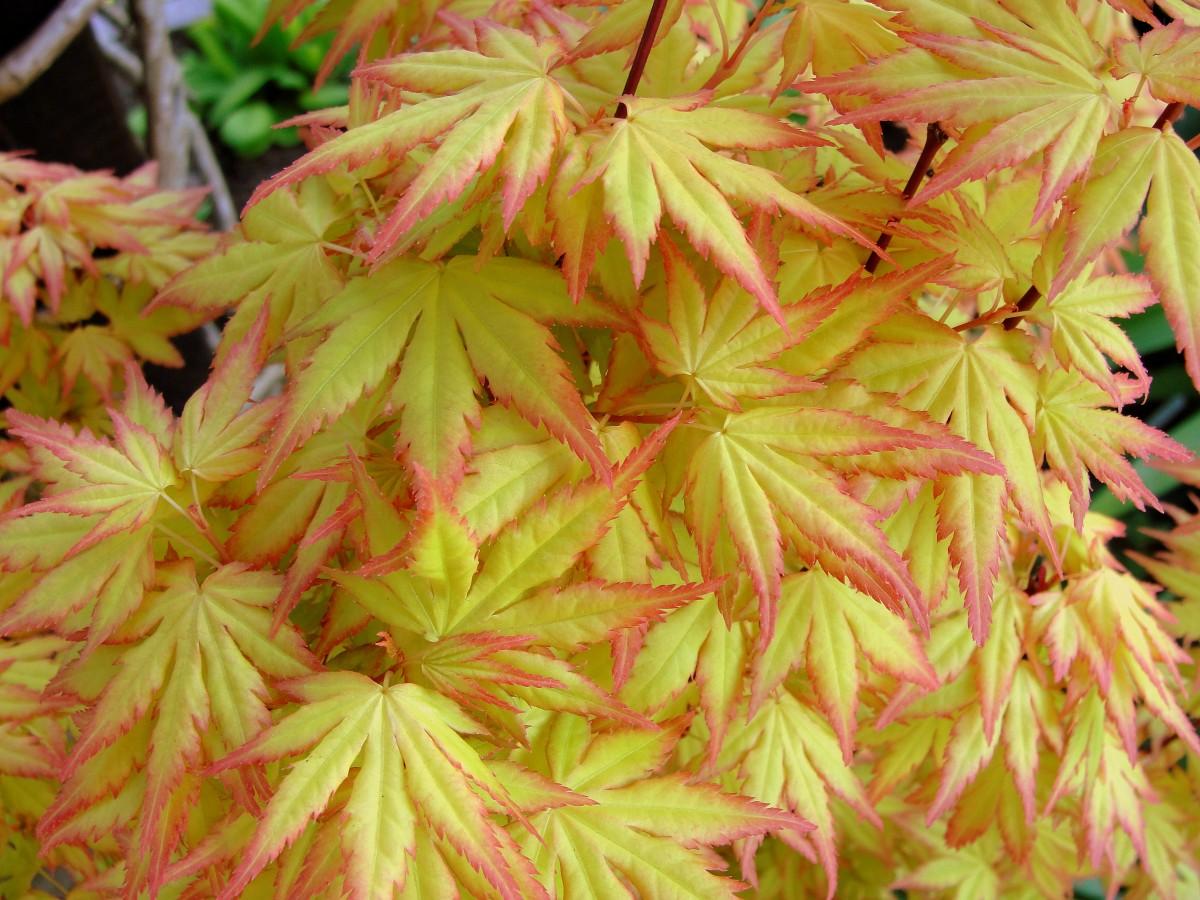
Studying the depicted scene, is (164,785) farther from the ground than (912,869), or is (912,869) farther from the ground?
(164,785)

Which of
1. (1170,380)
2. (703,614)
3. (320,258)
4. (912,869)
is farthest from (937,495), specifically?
(1170,380)

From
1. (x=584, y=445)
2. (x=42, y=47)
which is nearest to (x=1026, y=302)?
(x=584, y=445)

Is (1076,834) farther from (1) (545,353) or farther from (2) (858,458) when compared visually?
(1) (545,353)

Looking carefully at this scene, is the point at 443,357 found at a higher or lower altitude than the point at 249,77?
higher

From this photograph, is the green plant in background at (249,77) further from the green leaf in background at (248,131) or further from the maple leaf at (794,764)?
the maple leaf at (794,764)

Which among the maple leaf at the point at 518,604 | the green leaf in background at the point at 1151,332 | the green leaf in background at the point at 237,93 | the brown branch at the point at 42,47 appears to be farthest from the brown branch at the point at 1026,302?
the green leaf in background at the point at 237,93

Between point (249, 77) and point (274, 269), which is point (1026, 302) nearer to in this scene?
point (274, 269)
